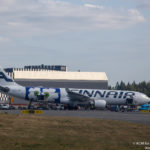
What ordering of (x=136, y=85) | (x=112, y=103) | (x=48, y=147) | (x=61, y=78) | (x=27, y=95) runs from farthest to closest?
(x=136, y=85) < (x=61, y=78) < (x=112, y=103) < (x=27, y=95) < (x=48, y=147)

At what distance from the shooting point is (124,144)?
1942cm

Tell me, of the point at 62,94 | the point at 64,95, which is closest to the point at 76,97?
the point at 64,95

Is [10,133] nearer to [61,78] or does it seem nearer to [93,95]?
[93,95]

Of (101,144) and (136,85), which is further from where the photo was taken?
(136,85)

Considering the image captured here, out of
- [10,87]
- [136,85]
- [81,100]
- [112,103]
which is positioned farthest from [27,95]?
[136,85]

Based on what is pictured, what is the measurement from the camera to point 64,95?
2628 inches

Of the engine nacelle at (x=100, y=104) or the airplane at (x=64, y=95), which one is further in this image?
the airplane at (x=64, y=95)

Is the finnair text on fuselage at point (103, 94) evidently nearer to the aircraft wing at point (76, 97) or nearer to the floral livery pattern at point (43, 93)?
the aircraft wing at point (76, 97)

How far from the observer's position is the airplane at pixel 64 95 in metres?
65.6

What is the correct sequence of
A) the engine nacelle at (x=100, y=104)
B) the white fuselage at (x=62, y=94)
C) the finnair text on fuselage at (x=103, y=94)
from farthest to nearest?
the finnair text on fuselage at (x=103, y=94)
the white fuselage at (x=62, y=94)
the engine nacelle at (x=100, y=104)

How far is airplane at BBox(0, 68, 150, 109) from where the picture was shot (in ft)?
215

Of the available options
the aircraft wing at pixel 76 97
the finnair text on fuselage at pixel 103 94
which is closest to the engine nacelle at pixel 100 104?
the aircraft wing at pixel 76 97

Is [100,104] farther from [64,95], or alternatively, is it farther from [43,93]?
[43,93]

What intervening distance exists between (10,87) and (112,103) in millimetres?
17730
